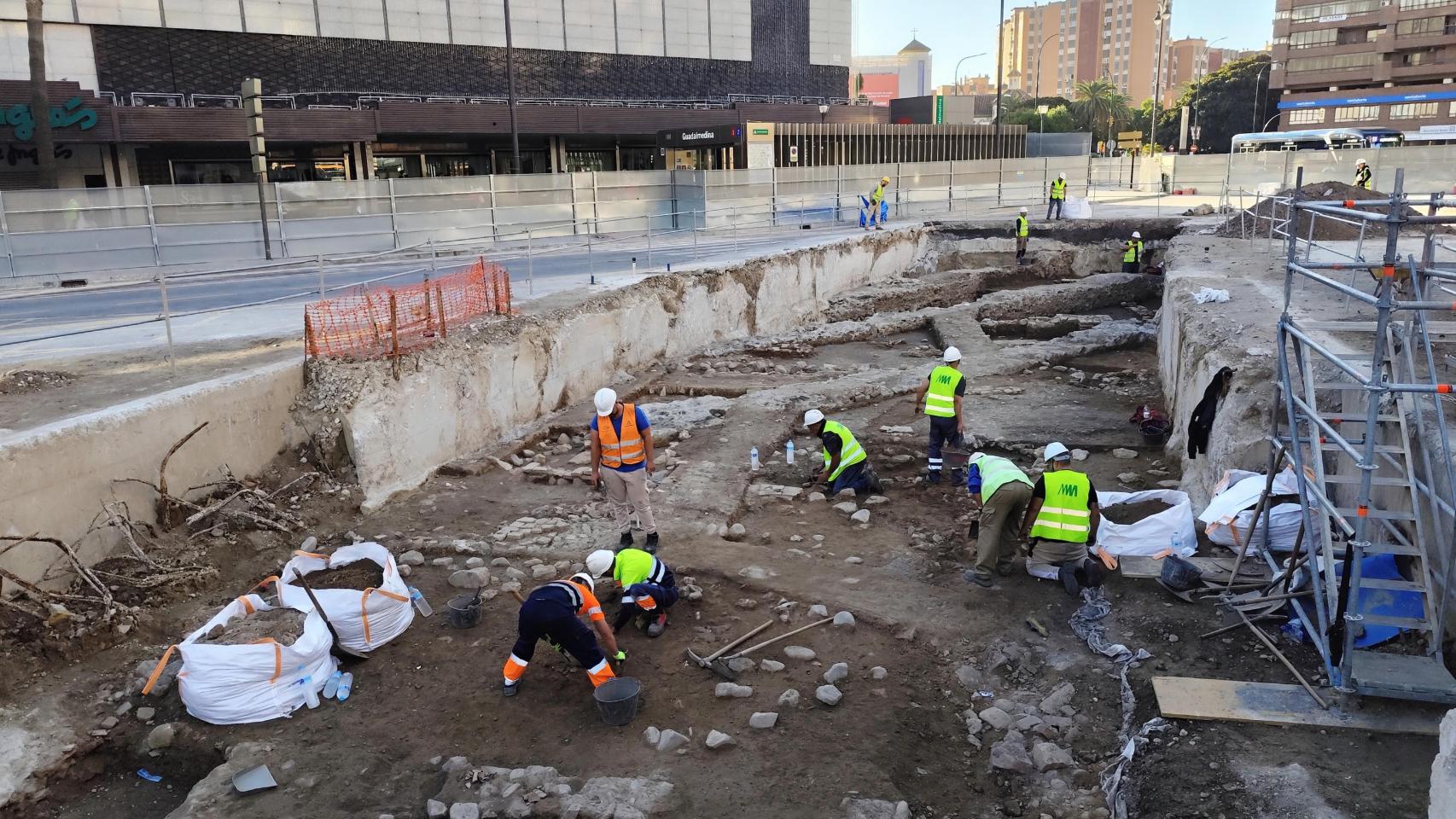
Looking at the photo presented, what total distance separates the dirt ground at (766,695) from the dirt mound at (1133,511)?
110 cm

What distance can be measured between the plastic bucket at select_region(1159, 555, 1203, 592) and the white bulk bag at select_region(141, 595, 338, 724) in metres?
5.89

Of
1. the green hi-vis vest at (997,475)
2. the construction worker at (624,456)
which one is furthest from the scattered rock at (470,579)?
the green hi-vis vest at (997,475)

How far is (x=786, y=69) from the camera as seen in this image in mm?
49812

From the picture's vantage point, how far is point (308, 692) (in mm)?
6055

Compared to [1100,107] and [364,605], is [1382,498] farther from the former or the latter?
[1100,107]

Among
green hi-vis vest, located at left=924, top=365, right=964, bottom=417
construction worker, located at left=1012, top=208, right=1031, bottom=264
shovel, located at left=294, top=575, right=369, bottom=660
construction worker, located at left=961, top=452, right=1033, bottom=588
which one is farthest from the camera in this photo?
construction worker, located at left=1012, top=208, right=1031, bottom=264

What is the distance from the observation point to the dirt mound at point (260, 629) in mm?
6090

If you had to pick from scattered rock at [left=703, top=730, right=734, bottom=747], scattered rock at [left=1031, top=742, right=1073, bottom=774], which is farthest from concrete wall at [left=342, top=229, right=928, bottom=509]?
scattered rock at [left=1031, top=742, right=1073, bottom=774]

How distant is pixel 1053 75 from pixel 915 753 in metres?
184

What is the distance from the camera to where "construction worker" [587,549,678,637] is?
6707 mm

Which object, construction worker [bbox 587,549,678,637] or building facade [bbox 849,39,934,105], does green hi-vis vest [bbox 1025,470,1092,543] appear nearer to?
construction worker [bbox 587,549,678,637]

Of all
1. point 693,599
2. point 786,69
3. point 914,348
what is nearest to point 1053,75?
point 786,69

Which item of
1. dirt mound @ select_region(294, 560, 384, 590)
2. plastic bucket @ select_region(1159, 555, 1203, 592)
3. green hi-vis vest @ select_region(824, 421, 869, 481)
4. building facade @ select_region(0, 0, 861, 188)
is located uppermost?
building facade @ select_region(0, 0, 861, 188)

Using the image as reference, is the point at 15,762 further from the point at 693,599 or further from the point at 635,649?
the point at 693,599
